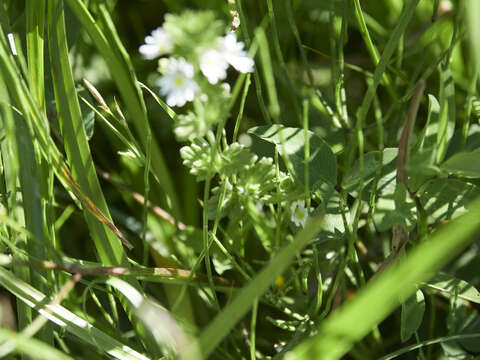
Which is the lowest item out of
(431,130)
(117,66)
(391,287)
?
(391,287)

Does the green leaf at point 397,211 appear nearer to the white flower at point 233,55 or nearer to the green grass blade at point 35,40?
the white flower at point 233,55

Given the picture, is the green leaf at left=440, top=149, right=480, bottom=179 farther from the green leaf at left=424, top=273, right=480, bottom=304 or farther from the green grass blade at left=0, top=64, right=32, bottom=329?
the green grass blade at left=0, top=64, right=32, bottom=329

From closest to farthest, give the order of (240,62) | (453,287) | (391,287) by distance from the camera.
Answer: (391,287) < (240,62) < (453,287)

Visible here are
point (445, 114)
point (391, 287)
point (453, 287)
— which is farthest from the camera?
point (453, 287)

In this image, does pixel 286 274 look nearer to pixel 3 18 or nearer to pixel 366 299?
pixel 366 299

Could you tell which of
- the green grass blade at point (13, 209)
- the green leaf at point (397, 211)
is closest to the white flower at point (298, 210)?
the green leaf at point (397, 211)

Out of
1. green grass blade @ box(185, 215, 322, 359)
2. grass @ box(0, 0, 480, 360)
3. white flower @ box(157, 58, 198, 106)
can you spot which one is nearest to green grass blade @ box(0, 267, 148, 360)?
grass @ box(0, 0, 480, 360)

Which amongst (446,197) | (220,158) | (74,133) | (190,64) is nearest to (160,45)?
(190,64)

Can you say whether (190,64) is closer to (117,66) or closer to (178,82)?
(178,82)
